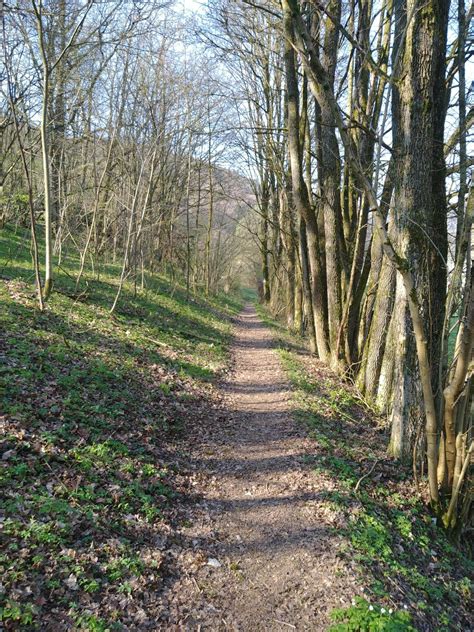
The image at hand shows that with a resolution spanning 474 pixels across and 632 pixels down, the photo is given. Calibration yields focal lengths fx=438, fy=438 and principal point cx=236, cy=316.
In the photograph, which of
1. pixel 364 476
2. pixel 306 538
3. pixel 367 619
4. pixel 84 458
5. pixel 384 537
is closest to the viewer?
pixel 367 619

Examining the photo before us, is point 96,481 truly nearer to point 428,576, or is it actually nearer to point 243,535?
point 243,535

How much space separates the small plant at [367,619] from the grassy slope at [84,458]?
1454 mm

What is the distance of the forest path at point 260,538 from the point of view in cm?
351

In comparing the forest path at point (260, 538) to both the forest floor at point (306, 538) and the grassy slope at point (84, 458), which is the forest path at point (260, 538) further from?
the grassy slope at point (84, 458)

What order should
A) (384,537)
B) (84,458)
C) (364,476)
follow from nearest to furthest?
(384,537), (84,458), (364,476)

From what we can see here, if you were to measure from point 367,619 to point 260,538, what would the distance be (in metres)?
1.30

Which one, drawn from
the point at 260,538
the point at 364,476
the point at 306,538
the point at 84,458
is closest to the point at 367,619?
the point at 306,538

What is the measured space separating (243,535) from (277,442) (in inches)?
82.9

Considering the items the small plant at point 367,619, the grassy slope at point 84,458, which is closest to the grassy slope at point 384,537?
the small plant at point 367,619

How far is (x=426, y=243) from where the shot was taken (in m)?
5.98

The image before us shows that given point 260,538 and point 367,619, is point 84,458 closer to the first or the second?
point 260,538

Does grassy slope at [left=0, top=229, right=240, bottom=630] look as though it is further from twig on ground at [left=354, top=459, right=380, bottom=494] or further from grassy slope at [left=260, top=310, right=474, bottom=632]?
twig on ground at [left=354, top=459, right=380, bottom=494]

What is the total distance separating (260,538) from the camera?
14.4ft

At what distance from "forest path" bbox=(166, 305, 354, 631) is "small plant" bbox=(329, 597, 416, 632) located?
0.13 m
